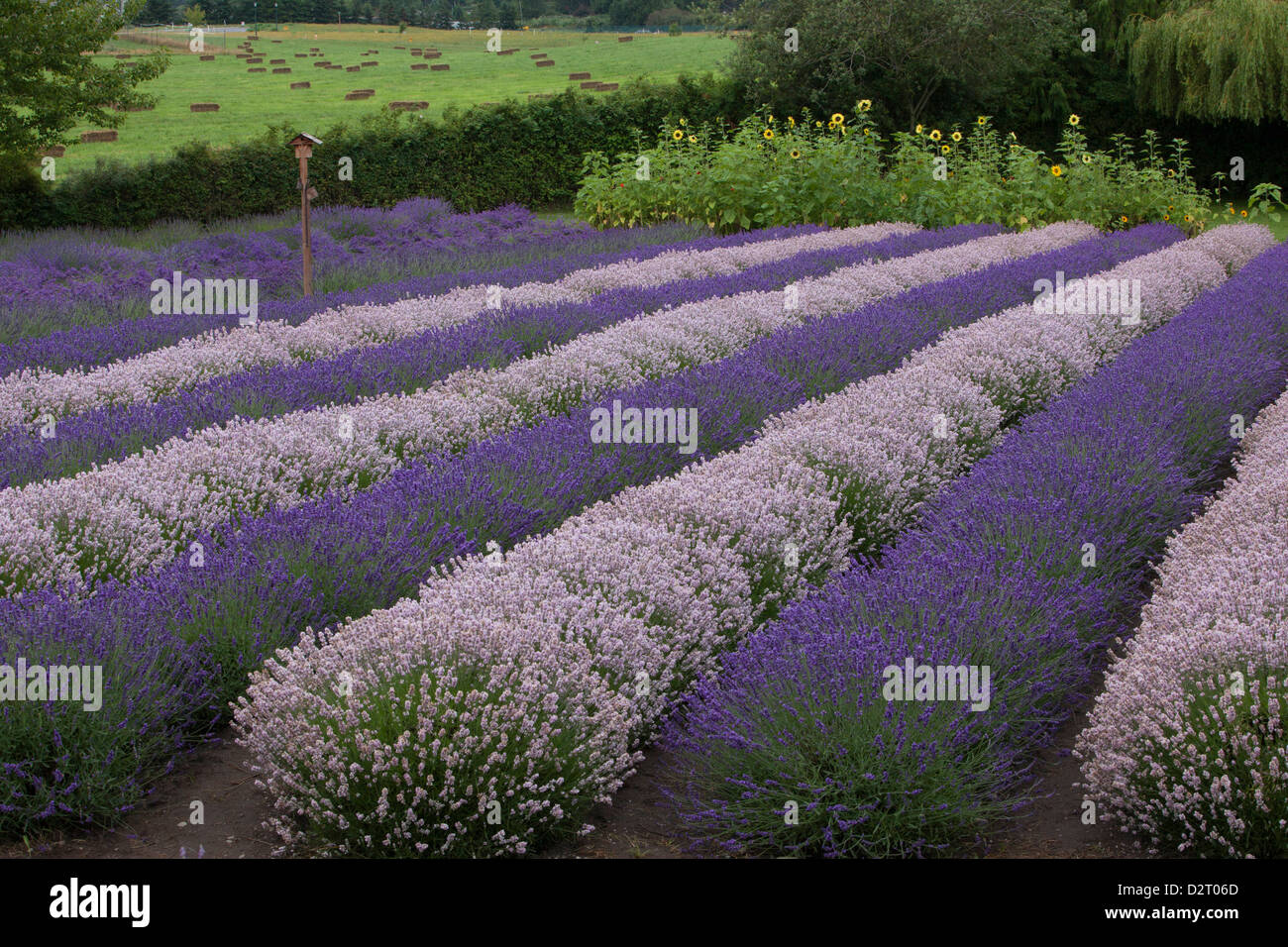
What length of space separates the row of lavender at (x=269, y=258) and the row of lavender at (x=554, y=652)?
19.7ft

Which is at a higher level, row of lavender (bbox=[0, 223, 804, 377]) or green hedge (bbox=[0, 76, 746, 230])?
green hedge (bbox=[0, 76, 746, 230])

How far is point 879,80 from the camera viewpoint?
24141 mm

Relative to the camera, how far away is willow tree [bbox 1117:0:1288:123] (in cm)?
2081

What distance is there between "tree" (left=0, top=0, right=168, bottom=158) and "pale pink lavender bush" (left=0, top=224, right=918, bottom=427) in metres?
9.19

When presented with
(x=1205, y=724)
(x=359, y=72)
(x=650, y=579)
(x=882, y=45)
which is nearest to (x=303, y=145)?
(x=650, y=579)

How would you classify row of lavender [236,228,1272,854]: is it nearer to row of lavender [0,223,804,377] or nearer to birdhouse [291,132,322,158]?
row of lavender [0,223,804,377]

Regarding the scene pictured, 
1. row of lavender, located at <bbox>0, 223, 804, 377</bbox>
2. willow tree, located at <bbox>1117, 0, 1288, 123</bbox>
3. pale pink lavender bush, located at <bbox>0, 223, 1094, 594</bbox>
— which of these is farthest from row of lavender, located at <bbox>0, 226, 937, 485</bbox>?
willow tree, located at <bbox>1117, 0, 1288, 123</bbox>

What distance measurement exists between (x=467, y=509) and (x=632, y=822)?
1776mm

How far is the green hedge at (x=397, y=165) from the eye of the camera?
1673 cm

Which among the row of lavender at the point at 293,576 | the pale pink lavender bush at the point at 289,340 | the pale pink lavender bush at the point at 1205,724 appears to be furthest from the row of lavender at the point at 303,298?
the pale pink lavender bush at the point at 1205,724

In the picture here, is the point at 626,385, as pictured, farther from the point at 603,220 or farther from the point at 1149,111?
the point at 1149,111

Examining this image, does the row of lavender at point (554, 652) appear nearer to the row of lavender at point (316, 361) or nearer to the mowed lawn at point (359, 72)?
the row of lavender at point (316, 361)

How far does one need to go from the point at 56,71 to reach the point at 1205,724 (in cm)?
1699

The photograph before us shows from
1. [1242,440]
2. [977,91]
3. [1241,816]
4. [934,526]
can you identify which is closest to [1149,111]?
[977,91]
